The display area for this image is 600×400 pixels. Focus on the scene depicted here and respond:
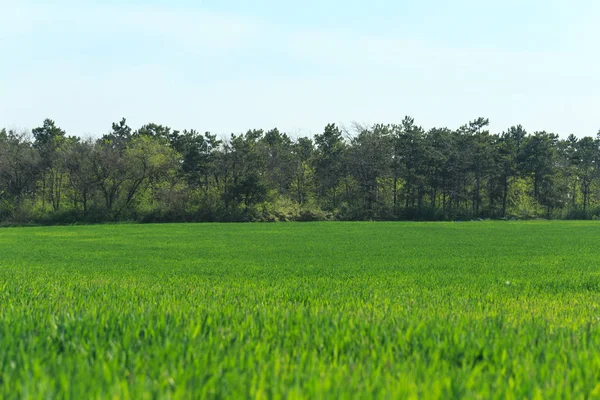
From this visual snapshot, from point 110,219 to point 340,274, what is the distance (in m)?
62.5

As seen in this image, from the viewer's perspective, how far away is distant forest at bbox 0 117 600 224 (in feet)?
247

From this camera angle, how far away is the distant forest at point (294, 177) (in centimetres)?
7531

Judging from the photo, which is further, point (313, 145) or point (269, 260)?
point (313, 145)

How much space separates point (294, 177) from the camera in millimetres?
94375

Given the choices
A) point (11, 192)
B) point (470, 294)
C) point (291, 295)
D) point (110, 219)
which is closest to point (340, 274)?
point (470, 294)

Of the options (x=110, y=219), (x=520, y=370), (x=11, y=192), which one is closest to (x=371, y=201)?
(x=110, y=219)

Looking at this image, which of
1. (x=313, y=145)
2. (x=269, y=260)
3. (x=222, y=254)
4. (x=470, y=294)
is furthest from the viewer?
(x=313, y=145)

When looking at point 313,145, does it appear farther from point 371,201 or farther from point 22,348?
point 22,348

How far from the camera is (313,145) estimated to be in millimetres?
106312

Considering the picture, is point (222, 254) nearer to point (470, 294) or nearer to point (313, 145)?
point (470, 294)

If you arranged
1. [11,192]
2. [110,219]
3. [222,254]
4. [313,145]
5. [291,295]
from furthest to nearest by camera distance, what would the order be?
[313,145]
[11,192]
[110,219]
[222,254]
[291,295]

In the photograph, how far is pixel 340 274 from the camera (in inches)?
609

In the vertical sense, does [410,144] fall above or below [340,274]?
above

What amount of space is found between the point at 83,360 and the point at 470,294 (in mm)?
8711
